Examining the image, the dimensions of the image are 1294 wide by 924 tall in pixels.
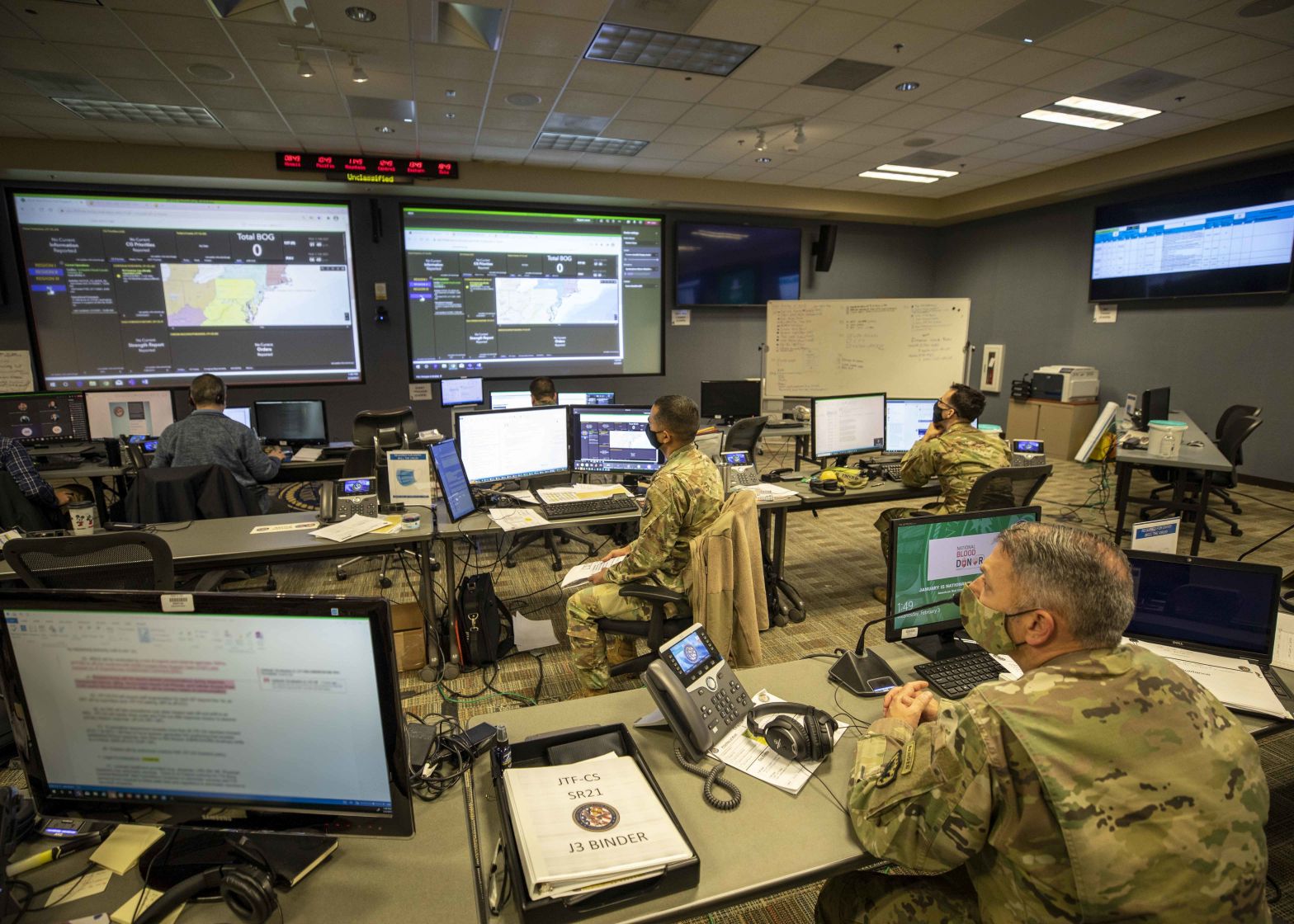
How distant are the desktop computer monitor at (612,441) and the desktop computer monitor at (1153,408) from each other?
426 centimetres

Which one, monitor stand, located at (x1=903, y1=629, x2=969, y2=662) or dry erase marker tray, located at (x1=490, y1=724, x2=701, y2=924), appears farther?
monitor stand, located at (x1=903, y1=629, x2=969, y2=662)

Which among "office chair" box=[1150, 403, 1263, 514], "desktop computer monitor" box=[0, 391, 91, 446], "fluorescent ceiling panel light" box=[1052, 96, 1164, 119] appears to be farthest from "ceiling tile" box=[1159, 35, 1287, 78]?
"desktop computer monitor" box=[0, 391, 91, 446]

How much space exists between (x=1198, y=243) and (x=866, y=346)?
333 centimetres

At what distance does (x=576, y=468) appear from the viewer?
3564mm

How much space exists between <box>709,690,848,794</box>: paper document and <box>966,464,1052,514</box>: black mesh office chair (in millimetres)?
2123

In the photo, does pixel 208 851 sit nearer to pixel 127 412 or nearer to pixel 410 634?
pixel 410 634

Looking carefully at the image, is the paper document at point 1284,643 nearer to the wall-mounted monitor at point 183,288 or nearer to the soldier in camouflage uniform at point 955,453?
the soldier in camouflage uniform at point 955,453

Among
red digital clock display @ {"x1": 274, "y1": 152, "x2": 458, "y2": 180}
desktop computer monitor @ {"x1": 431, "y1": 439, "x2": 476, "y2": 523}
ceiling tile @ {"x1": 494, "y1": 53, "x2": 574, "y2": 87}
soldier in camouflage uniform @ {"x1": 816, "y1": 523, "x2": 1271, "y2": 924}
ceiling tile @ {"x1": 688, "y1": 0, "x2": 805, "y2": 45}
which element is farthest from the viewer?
red digital clock display @ {"x1": 274, "y1": 152, "x2": 458, "y2": 180}

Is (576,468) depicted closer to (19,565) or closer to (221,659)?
(19,565)

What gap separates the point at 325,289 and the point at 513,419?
427cm

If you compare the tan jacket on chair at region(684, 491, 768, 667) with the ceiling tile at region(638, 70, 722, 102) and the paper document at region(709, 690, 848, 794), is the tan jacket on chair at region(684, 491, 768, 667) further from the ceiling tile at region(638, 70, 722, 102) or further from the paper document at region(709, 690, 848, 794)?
the ceiling tile at region(638, 70, 722, 102)

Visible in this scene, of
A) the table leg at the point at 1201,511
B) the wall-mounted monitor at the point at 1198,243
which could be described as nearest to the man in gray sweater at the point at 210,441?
the table leg at the point at 1201,511

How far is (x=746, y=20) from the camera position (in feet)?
11.4

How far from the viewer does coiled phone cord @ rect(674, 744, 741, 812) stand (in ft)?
3.75
